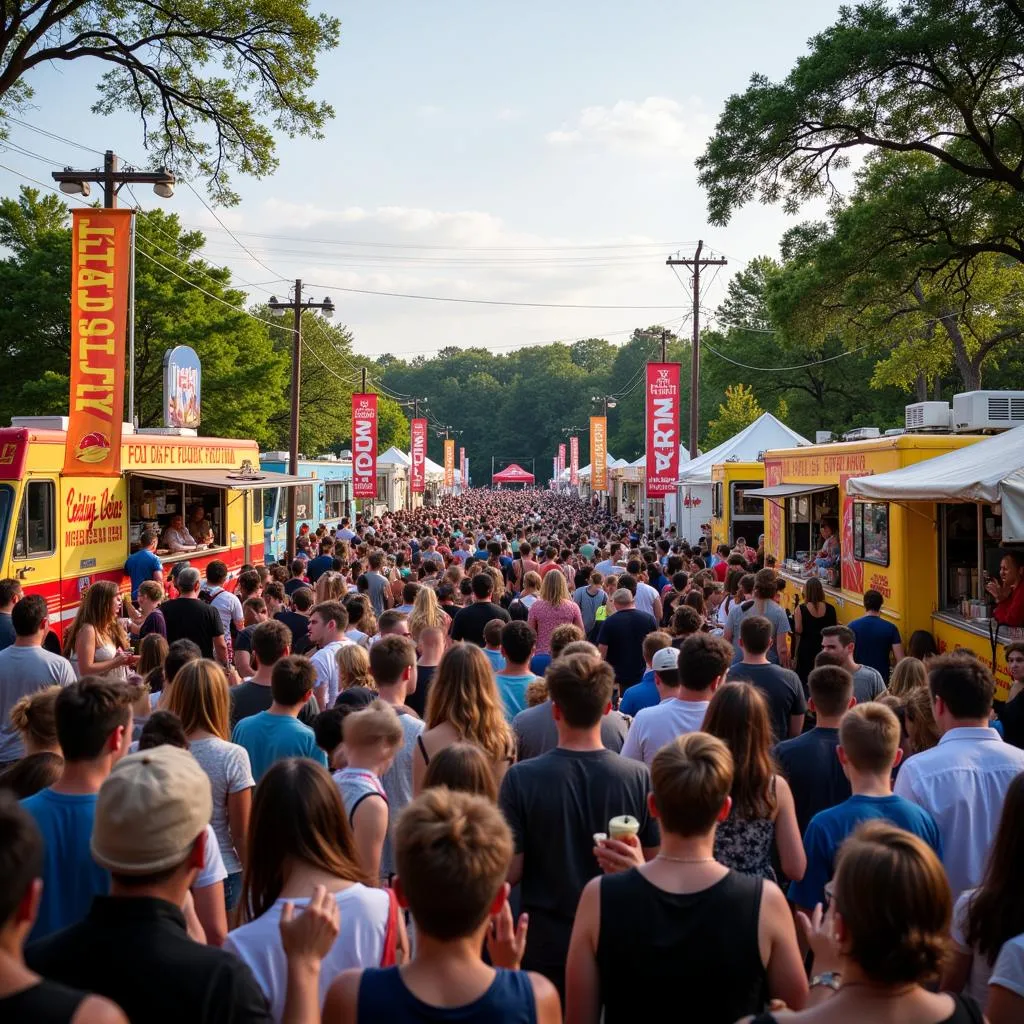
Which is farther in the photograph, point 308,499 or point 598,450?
point 598,450

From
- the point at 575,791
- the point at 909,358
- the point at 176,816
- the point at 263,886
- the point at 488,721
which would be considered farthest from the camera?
the point at 909,358

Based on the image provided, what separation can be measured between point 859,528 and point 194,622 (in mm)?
8069

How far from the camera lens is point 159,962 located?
2.23m

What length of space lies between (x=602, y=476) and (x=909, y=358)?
47.3 feet

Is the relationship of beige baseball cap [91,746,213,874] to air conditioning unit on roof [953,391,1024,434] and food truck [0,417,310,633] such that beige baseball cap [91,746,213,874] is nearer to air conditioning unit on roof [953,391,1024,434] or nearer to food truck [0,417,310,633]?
food truck [0,417,310,633]

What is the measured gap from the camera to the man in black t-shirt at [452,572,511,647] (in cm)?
880

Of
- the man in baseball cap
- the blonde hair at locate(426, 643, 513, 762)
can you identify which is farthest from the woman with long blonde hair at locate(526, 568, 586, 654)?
the man in baseball cap

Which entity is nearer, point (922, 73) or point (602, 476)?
point (922, 73)

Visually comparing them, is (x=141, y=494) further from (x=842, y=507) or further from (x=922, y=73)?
(x=922, y=73)

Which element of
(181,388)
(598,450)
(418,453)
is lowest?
(181,388)

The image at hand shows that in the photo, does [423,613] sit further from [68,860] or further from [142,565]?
[142,565]

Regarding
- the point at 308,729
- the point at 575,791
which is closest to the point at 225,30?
the point at 308,729

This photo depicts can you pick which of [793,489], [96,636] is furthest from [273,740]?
[793,489]

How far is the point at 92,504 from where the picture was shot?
480 inches
